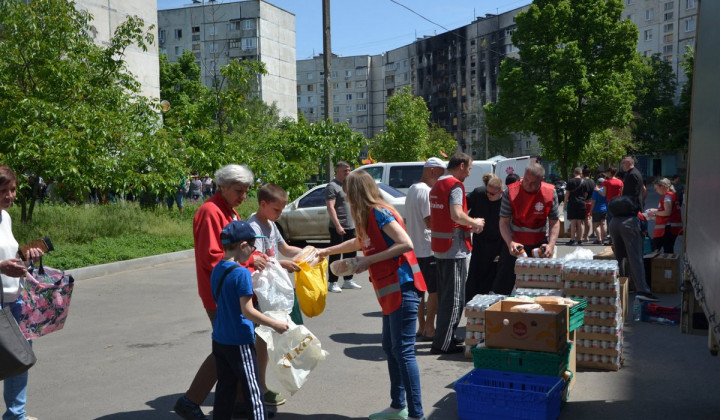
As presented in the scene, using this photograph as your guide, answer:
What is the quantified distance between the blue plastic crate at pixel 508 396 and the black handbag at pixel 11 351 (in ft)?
9.30

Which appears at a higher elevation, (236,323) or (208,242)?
(208,242)

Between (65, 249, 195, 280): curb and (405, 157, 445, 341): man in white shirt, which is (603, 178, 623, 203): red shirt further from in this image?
(65, 249, 195, 280): curb

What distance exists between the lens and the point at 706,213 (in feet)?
13.1

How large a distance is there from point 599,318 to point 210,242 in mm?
3588

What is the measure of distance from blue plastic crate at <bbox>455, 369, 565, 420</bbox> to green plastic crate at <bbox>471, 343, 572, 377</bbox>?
0.15ft

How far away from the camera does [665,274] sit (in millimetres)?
10570

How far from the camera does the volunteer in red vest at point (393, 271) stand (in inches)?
188

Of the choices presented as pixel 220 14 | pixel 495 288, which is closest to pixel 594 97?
pixel 495 288

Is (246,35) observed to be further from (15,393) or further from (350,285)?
(15,393)

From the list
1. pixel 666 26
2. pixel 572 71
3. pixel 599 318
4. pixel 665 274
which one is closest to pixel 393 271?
pixel 599 318

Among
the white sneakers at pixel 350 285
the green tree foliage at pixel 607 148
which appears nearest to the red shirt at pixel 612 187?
the white sneakers at pixel 350 285

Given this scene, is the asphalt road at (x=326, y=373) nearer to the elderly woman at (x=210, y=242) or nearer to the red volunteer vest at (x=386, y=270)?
the elderly woman at (x=210, y=242)

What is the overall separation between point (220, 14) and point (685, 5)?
59835 millimetres

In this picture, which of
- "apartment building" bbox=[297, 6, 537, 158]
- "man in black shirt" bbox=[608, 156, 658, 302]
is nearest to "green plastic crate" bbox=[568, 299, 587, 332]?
"man in black shirt" bbox=[608, 156, 658, 302]
